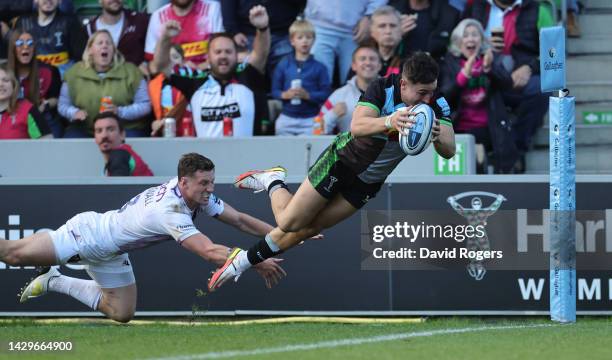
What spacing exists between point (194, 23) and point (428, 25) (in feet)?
9.27

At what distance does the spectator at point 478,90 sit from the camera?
13.5m

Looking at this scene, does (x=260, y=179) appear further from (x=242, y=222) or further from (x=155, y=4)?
(x=155, y=4)

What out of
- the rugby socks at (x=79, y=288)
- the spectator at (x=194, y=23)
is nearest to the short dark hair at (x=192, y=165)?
the rugby socks at (x=79, y=288)

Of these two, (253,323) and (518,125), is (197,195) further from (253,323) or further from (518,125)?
(518,125)

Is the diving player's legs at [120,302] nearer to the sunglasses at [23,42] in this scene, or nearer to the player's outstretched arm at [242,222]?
the player's outstretched arm at [242,222]

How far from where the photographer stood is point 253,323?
11.6m

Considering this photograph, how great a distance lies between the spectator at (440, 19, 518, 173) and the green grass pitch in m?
2.53

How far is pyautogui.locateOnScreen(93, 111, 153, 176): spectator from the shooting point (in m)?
12.5

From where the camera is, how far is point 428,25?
14.4 m

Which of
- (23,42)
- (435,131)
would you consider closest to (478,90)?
(435,131)

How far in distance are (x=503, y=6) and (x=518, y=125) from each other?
1.57 meters

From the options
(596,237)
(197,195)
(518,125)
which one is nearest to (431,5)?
(518,125)

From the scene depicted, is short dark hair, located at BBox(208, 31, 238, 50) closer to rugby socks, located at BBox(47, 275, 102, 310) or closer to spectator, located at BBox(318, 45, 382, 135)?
spectator, located at BBox(318, 45, 382, 135)

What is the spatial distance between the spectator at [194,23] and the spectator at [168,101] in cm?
60
